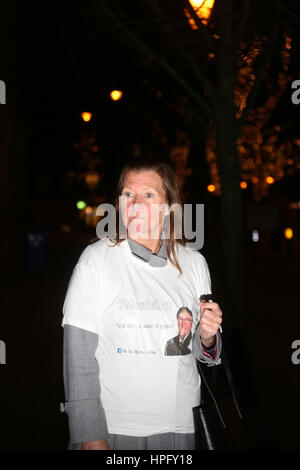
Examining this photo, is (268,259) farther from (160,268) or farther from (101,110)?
(160,268)

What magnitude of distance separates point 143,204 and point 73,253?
26905mm

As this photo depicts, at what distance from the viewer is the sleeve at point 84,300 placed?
2.19m

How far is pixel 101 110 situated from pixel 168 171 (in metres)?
17.0

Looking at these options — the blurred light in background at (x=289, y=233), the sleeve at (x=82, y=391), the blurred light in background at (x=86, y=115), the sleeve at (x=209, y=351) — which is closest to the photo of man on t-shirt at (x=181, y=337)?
the sleeve at (x=209, y=351)

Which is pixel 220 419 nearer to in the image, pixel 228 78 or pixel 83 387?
pixel 83 387

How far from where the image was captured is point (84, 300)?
2201 millimetres

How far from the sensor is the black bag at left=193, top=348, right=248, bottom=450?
2.19 metres

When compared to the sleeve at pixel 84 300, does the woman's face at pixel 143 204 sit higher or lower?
higher

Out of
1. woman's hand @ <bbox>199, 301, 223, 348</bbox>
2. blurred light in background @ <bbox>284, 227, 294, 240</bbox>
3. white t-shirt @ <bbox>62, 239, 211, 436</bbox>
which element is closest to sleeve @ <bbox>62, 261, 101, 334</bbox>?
white t-shirt @ <bbox>62, 239, 211, 436</bbox>

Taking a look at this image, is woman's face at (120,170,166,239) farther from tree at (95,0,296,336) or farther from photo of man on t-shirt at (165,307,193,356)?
tree at (95,0,296,336)

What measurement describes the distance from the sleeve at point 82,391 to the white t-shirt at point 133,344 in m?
0.06

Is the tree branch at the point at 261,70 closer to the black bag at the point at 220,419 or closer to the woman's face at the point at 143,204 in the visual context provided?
the woman's face at the point at 143,204

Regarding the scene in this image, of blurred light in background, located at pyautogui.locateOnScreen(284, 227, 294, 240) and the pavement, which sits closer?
the pavement

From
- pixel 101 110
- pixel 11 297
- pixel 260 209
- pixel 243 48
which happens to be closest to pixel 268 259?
pixel 260 209
